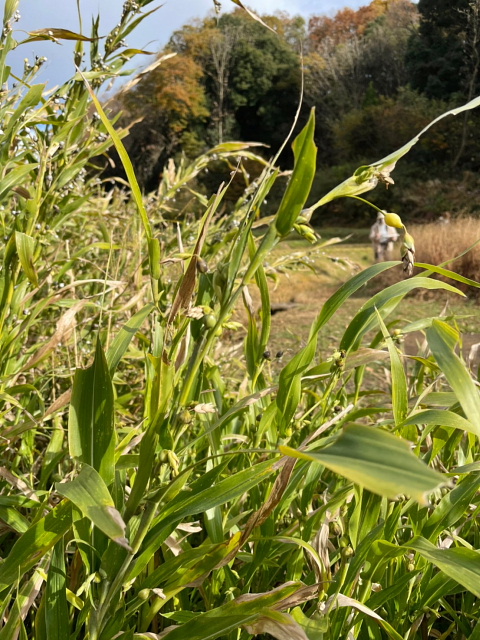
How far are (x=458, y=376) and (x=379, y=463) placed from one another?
0.60 ft

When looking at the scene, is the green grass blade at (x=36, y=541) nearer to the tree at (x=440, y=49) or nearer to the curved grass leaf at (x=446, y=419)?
the curved grass leaf at (x=446, y=419)

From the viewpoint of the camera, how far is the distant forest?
624 inches

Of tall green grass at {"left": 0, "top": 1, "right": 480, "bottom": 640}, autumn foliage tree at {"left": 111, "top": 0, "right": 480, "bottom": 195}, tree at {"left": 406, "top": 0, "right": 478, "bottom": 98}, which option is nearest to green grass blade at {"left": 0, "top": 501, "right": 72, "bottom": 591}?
tall green grass at {"left": 0, "top": 1, "right": 480, "bottom": 640}

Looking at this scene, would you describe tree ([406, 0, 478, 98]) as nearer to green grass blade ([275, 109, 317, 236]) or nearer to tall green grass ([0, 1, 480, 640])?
tall green grass ([0, 1, 480, 640])

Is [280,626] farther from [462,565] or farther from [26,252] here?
[26,252]

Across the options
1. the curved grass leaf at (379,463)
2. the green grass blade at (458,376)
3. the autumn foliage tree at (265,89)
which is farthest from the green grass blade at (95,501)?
the autumn foliage tree at (265,89)

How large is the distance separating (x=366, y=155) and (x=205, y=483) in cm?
1836

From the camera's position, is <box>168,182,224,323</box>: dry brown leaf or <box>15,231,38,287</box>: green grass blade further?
<box>15,231,38,287</box>: green grass blade

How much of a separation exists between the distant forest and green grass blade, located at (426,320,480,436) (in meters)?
15.6

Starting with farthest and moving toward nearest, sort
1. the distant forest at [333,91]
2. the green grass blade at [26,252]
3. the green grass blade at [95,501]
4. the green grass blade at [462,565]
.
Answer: the distant forest at [333,91], the green grass blade at [26,252], the green grass blade at [462,565], the green grass blade at [95,501]

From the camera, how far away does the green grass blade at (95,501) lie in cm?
34

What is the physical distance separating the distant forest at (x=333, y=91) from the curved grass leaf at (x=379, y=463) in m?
15.8

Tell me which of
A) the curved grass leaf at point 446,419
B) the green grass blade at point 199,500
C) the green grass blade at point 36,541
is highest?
the curved grass leaf at point 446,419

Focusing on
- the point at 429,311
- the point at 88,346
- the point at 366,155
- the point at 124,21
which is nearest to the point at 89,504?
the point at 124,21
